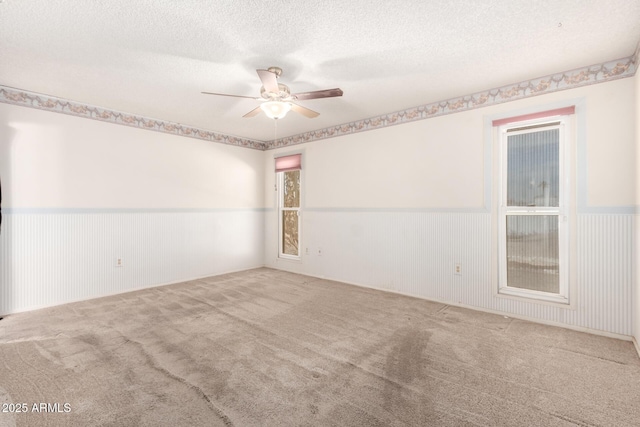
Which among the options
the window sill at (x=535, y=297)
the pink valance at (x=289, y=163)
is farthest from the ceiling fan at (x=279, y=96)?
the window sill at (x=535, y=297)

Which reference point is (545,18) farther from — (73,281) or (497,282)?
(73,281)

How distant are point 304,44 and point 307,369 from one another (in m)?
2.74

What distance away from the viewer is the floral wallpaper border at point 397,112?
306 cm

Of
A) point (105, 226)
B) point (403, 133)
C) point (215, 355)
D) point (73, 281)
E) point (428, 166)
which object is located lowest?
point (215, 355)

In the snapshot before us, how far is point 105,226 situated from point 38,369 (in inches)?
101

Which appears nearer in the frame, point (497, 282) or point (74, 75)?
point (74, 75)

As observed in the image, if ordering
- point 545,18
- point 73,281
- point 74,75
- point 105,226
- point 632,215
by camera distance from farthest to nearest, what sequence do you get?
point 105,226 < point 73,281 < point 74,75 < point 632,215 < point 545,18

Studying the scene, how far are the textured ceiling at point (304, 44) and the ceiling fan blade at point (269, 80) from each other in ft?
0.91

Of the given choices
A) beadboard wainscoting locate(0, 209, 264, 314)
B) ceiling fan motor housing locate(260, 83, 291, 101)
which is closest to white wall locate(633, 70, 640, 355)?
ceiling fan motor housing locate(260, 83, 291, 101)

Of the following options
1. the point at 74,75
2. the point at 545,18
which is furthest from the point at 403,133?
the point at 74,75

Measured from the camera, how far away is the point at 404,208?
4.49m

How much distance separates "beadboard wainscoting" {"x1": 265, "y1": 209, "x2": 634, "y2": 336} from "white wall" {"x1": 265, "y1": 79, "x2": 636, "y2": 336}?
0.04 feet

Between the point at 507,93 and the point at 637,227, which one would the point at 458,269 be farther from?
the point at 507,93

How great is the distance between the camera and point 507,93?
141 inches
